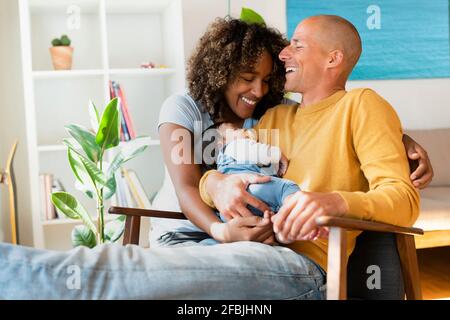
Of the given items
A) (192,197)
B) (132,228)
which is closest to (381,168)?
(192,197)

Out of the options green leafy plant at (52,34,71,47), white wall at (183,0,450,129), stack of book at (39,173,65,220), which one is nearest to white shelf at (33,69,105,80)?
green leafy plant at (52,34,71,47)

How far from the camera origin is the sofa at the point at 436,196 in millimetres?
3322

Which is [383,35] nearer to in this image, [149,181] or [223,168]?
[149,181]

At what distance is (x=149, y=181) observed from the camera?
4.02m

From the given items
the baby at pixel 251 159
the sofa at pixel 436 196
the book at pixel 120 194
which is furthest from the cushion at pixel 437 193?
the baby at pixel 251 159

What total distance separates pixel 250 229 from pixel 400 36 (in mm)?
A: 2944

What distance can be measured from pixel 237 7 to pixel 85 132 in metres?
1.37

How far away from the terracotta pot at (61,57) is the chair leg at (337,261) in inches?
98.2

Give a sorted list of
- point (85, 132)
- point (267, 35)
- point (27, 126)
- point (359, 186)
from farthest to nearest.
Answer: point (27, 126) → point (85, 132) → point (267, 35) → point (359, 186)

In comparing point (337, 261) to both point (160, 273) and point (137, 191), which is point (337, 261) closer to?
point (160, 273)

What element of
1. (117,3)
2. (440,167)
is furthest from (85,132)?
(440,167)

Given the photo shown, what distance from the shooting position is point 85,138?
2.98 metres

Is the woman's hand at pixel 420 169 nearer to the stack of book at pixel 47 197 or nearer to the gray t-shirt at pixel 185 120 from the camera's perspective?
the gray t-shirt at pixel 185 120

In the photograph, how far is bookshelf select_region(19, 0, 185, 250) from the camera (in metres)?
3.85
